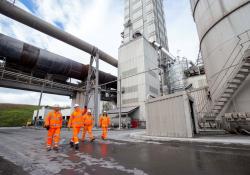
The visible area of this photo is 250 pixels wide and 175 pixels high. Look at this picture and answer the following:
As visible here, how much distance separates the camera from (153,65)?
2933 cm

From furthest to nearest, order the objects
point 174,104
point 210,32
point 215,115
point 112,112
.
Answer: point 112,112 < point 210,32 < point 215,115 < point 174,104

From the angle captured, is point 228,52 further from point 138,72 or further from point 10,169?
point 138,72

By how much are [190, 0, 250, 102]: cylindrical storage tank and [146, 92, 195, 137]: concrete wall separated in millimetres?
3189

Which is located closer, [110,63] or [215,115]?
[215,115]

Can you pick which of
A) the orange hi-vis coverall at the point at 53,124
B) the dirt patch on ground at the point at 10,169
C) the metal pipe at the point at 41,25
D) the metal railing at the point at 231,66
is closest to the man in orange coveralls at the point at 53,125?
the orange hi-vis coverall at the point at 53,124

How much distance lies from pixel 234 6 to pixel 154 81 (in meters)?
19.8

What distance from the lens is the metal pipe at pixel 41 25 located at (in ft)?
53.5

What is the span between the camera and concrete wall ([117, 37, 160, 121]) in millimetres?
24875

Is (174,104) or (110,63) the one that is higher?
(110,63)

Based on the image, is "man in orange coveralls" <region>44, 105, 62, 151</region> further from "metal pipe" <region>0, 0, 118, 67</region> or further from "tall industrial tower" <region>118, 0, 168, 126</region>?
"metal pipe" <region>0, 0, 118, 67</region>

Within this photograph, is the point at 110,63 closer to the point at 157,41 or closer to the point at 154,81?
the point at 154,81

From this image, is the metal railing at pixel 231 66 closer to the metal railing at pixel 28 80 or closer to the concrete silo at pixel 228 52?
the concrete silo at pixel 228 52

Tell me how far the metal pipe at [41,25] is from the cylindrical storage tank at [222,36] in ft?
53.2

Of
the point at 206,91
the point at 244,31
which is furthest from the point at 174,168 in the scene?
the point at 206,91
